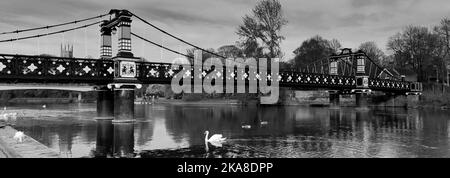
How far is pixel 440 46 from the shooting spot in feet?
262

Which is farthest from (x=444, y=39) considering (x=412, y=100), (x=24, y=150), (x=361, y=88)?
(x=24, y=150)

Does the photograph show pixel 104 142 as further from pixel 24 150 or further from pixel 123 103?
pixel 123 103

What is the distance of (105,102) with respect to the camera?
41125mm

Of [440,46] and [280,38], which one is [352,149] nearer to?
[280,38]

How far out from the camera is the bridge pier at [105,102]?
133ft

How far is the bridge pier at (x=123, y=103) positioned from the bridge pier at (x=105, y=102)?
475cm

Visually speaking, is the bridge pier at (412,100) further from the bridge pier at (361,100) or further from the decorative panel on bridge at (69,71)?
the decorative panel on bridge at (69,71)

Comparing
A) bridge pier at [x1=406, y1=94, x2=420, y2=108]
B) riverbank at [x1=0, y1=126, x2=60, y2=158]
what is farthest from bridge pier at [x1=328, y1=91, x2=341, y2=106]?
riverbank at [x1=0, y1=126, x2=60, y2=158]

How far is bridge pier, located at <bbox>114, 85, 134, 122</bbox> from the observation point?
35.8 metres

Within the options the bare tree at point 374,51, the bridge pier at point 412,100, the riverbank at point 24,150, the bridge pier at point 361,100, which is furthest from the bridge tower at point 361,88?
the riverbank at point 24,150

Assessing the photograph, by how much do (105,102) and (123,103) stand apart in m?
5.93
